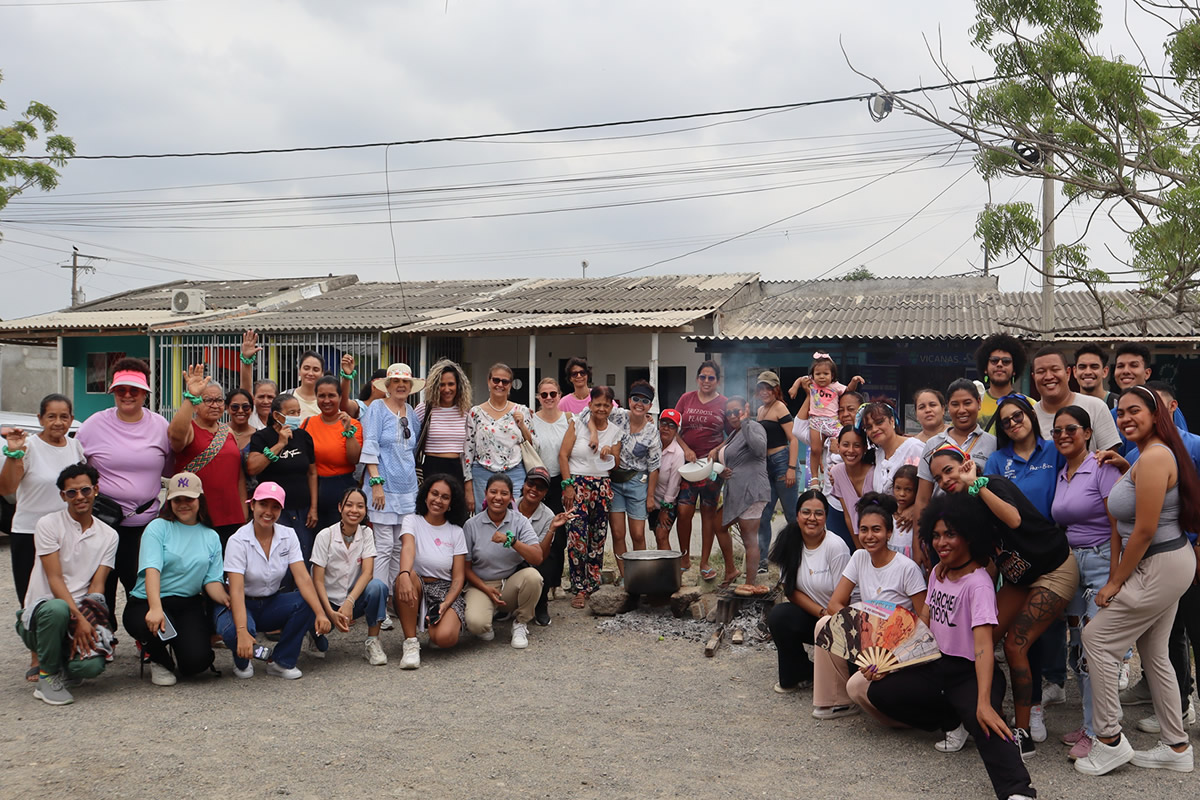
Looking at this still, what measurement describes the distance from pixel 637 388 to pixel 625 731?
3.31 meters

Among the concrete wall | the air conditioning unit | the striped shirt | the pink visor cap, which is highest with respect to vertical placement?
the air conditioning unit

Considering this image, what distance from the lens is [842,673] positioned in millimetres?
5070

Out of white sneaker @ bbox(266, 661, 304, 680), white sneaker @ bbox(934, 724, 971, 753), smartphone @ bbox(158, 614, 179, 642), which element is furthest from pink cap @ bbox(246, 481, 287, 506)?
white sneaker @ bbox(934, 724, 971, 753)

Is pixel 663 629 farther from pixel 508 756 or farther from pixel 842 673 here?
pixel 508 756

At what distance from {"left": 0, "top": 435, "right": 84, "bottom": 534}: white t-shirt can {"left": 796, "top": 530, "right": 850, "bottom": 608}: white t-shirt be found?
4.40m

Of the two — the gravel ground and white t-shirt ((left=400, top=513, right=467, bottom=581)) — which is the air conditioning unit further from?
white t-shirt ((left=400, top=513, right=467, bottom=581))

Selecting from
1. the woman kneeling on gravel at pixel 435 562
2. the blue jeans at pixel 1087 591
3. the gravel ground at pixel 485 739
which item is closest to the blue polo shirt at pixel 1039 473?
the blue jeans at pixel 1087 591

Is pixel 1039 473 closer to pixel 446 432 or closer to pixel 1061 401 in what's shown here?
pixel 1061 401

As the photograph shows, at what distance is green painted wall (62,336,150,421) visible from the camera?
68.3ft

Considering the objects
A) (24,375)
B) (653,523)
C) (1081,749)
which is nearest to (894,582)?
(1081,749)

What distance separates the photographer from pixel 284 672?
573 cm

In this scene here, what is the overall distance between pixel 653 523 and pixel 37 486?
182 inches

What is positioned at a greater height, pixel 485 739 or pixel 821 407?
pixel 821 407

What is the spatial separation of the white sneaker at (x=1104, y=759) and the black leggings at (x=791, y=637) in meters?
1.53
